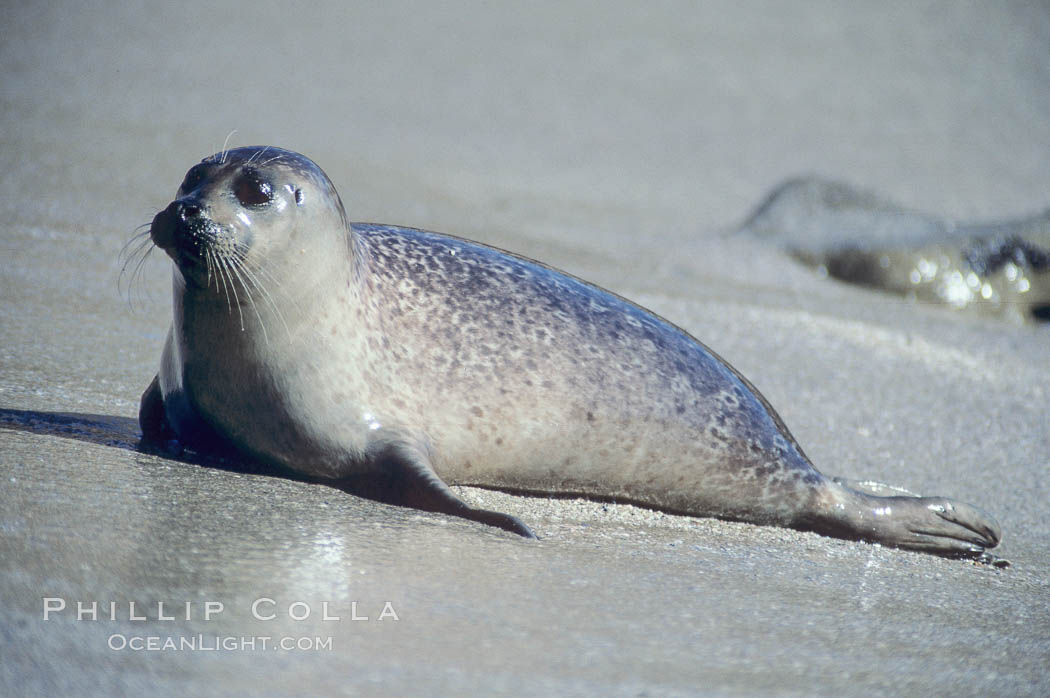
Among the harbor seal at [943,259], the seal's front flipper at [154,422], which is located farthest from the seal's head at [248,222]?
the harbor seal at [943,259]

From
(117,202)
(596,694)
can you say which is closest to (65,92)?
(117,202)

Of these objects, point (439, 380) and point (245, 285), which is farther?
point (439, 380)

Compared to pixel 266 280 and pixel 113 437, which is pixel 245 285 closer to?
pixel 266 280

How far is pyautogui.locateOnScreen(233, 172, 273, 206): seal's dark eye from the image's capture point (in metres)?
2.91

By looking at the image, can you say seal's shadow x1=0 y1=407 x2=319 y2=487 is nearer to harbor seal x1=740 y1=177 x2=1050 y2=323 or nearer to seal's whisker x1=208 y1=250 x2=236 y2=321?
seal's whisker x1=208 y1=250 x2=236 y2=321

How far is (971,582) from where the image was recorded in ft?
10.0

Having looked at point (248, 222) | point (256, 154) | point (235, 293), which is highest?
point (256, 154)

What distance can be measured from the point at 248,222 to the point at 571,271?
401cm

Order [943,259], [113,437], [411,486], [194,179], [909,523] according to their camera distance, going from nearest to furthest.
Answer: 1. [411,486]
2. [194,179]
3. [113,437]
4. [909,523]
5. [943,259]

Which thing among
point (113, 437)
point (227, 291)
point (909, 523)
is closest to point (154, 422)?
point (113, 437)

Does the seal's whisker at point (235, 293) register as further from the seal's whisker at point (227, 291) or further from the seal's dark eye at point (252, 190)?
the seal's dark eye at point (252, 190)

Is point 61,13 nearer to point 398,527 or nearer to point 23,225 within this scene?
point 23,225

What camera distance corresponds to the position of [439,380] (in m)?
3.21

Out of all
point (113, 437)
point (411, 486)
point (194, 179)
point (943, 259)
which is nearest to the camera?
point (411, 486)
